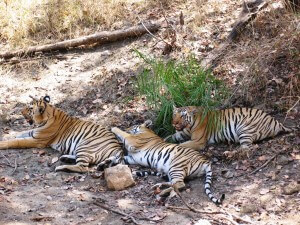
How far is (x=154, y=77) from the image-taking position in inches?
289

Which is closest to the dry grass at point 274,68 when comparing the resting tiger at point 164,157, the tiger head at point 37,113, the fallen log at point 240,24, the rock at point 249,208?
the fallen log at point 240,24

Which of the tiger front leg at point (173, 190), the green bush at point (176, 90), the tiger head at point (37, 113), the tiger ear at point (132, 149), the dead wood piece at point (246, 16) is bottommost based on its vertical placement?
the tiger front leg at point (173, 190)

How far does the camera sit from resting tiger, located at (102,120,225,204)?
6.05m

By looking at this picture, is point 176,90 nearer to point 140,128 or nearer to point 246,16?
point 140,128

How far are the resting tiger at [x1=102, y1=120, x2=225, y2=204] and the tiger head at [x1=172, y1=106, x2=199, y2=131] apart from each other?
0.32 metres

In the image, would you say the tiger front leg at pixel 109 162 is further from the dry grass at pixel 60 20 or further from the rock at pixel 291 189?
the dry grass at pixel 60 20

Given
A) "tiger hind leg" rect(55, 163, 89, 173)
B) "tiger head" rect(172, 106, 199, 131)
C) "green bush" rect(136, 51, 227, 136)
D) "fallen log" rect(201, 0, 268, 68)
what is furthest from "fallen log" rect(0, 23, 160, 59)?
"tiger hind leg" rect(55, 163, 89, 173)

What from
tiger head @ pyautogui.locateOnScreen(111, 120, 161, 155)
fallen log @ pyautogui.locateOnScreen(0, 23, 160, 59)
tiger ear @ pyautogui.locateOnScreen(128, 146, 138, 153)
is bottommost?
tiger ear @ pyautogui.locateOnScreen(128, 146, 138, 153)

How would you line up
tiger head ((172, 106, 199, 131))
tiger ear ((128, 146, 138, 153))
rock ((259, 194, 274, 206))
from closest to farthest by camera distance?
rock ((259, 194, 274, 206)), tiger ear ((128, 146, 138, 153)), tiger head ((172, 106, 199, 131))

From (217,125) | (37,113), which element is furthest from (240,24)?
(37,113)

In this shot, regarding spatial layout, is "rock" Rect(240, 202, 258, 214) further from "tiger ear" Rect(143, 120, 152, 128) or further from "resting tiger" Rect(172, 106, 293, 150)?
"tiger ear" Rect(143, 120, 152, 128)

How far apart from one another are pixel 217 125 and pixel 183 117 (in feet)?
1.52

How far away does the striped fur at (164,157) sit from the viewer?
6.09 meters

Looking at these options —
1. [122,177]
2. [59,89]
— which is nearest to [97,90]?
[59,89]
